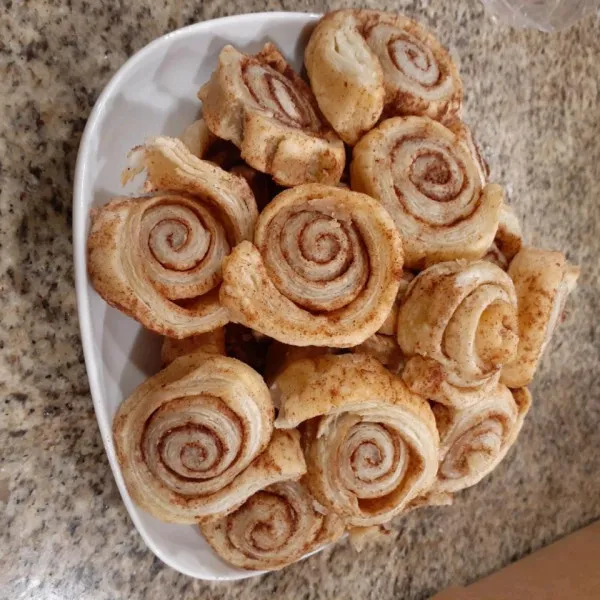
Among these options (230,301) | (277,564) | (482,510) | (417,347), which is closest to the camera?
(230,301)

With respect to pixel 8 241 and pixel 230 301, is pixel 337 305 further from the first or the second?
pixel 8 241

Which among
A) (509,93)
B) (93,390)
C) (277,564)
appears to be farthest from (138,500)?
(509,93)

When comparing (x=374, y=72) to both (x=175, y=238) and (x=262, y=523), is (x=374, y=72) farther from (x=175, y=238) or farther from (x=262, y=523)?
(x=262, y=523)

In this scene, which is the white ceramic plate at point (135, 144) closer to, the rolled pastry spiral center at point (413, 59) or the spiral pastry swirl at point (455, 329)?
the rolled pastry spiral center at point (413, 59)

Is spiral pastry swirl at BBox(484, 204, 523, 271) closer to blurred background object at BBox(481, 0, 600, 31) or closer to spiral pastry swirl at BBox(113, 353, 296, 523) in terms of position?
spiral pastry swirl at BBox(113, 353, 296, 523)

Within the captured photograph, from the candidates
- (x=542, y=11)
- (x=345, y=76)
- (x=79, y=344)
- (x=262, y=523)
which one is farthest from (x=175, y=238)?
(x=542, y=11)

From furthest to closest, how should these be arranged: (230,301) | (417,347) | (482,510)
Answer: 1. (482,510)
2. (417,347)
3. (230,301)
